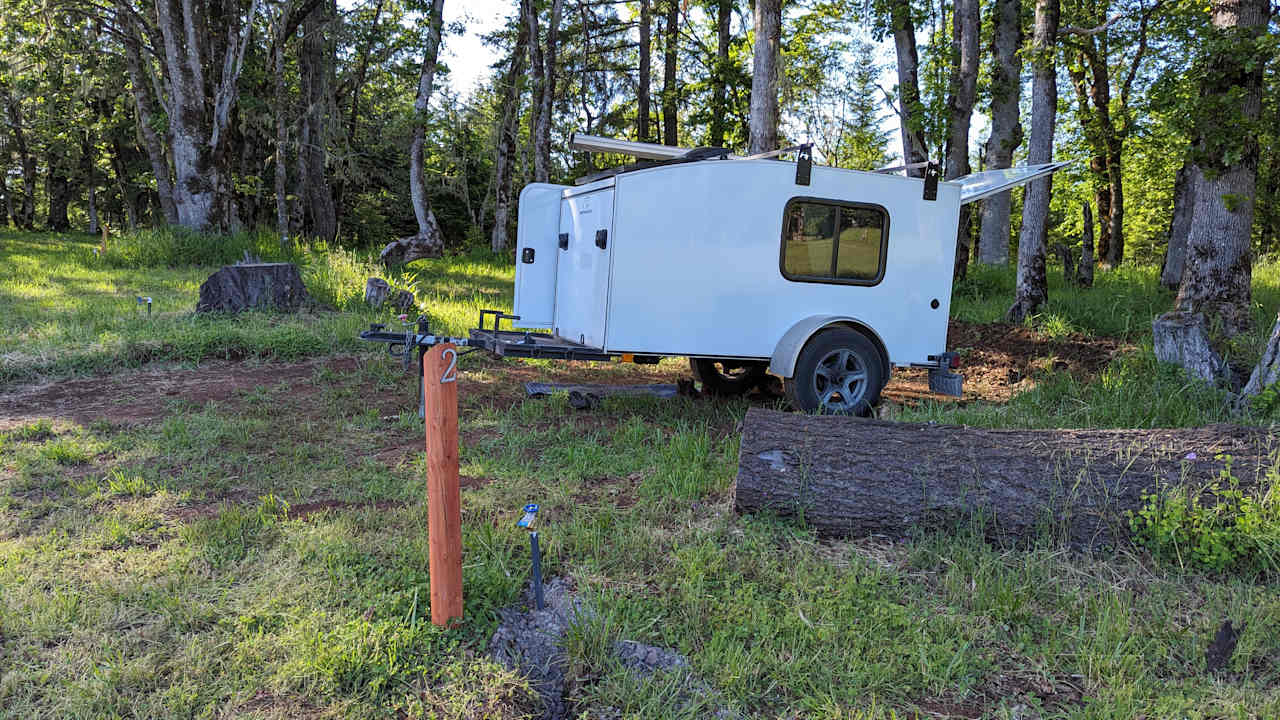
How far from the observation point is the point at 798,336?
20.2 feet

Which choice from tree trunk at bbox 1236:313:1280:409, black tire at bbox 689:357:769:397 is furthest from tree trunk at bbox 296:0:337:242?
tree trunk at bbox 1236:313:1280:409

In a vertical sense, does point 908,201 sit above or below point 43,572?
above

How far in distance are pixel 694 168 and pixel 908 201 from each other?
2059mm

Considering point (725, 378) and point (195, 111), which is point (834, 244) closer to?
point (725, 378)

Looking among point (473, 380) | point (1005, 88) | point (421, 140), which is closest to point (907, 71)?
point (1005, 88)

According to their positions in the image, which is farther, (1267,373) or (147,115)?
(147,115)

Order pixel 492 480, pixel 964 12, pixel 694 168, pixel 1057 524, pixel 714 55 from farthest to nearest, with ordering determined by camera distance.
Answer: pixel 714 55 < pixel 964 12 < pixel 694 168 < pixel 492 480 < pixel 1057 524

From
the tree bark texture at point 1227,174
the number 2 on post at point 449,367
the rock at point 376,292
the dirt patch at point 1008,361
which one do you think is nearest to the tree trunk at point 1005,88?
the dirt patch at point 1008,361

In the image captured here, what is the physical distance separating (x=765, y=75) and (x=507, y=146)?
40.0 ft

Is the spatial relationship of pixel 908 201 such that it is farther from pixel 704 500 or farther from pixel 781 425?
pixel 704 500

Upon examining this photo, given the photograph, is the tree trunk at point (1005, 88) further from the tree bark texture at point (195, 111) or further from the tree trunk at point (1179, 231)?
the tree bark texture at point (195, 111)

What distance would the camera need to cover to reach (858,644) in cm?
295

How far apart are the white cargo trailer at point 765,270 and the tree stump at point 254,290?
194 inches

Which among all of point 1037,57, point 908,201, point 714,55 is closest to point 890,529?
point 908,201
